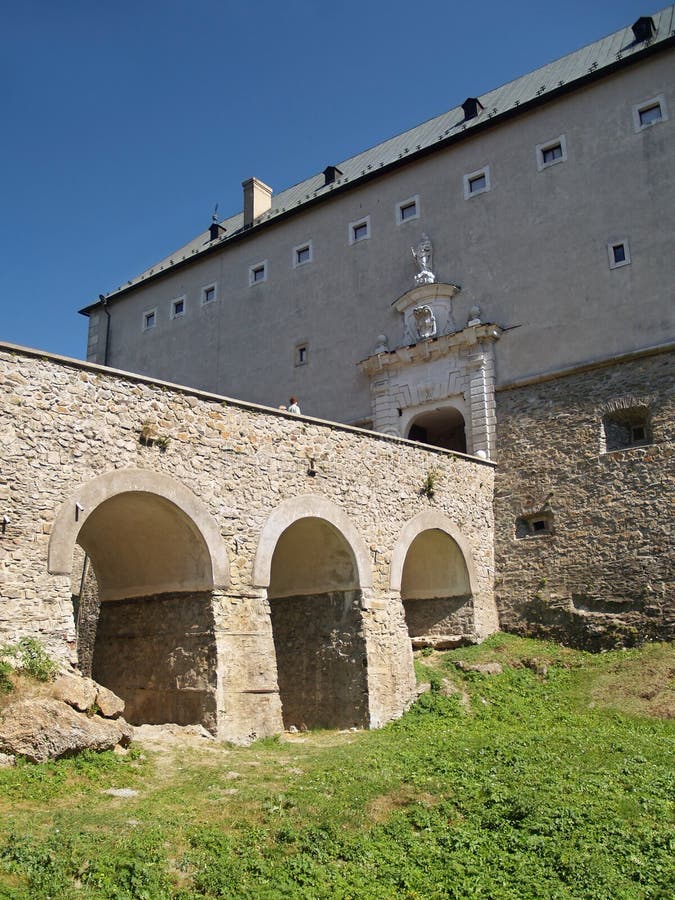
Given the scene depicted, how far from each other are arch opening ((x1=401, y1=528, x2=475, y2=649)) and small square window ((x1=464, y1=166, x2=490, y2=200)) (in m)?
8.97

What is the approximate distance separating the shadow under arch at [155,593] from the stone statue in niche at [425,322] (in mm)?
10047

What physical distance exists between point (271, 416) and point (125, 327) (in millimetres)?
16605

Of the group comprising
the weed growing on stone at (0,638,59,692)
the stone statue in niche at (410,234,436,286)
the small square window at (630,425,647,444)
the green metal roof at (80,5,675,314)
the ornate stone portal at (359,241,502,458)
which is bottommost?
the weed growing on stone at (0,638,59,692)

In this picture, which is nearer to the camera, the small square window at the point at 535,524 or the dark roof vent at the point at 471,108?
the small square window at the point at 535,524

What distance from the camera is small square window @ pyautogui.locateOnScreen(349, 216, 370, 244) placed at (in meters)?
22.2

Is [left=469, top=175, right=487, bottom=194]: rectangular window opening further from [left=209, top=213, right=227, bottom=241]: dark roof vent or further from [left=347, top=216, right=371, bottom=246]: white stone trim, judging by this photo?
[left=209, top=213, right=227, bottom=241]: dark roof vent

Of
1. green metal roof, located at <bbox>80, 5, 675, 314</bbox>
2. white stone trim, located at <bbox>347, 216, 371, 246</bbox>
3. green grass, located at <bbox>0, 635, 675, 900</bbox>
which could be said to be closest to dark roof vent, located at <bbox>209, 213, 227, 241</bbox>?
green metal roof, located at <bbox>80, 5, 675, 314</bbox>

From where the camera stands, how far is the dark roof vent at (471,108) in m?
21.7

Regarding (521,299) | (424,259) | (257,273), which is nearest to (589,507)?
(521,299)

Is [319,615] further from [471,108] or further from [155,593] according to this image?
[471,108]

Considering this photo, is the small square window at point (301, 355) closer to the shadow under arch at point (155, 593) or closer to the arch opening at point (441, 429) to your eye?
the arch opening at point (441, 429)

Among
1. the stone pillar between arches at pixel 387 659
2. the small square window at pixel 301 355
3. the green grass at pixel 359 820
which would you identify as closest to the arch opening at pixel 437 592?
the stone pillar between arches at pixel 387 659

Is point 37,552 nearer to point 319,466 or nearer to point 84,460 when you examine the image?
point 84,460

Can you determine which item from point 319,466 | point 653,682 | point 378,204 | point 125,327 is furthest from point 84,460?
point 125,327
